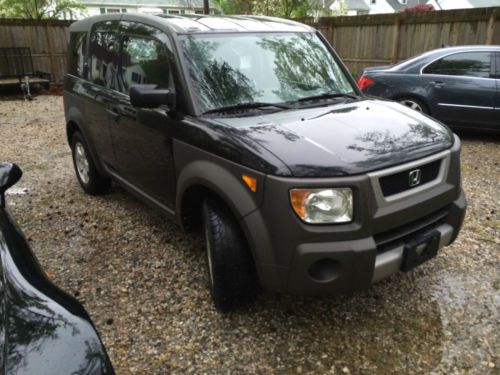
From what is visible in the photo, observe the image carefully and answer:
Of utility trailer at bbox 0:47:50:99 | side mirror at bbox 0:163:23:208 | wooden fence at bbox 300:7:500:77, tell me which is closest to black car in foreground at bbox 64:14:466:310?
side mirror at bbox 0:163:23:208

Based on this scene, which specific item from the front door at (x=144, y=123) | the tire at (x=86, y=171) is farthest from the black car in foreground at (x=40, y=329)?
the tire at (x=86, y=171)

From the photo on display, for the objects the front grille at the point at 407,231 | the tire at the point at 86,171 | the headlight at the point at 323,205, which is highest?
the headlight at the point at 323,205

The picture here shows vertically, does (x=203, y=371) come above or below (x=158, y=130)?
below

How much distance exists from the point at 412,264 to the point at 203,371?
139 cm

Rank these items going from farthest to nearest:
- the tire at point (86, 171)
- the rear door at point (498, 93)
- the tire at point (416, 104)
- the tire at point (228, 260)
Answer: the tire at point (416, 104) → the rear door at point (498, 93) → the tire at point (86, 171) → the tire at point (228, 260)

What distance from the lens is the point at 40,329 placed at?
1.64 meters

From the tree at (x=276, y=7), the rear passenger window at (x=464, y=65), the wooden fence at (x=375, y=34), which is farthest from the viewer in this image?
the tree at (x=276, y=7)

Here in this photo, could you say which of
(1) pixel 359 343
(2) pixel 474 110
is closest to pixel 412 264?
(1) pixel 359 343

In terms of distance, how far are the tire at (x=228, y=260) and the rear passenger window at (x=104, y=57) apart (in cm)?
202

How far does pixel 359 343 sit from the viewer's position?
9.14 ft

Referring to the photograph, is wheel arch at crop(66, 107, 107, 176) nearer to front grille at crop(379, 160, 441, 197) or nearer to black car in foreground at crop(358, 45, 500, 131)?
front grille at crop(379, 160, 441, 197)

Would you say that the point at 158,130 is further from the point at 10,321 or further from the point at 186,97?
the point at 10,321

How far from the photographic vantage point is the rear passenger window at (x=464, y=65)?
7176 mm

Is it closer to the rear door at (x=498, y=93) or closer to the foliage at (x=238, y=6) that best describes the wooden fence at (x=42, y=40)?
the foliage at (x=238, y=6)
